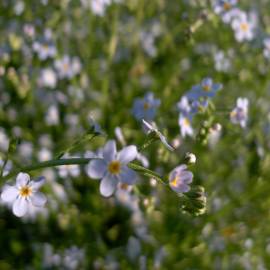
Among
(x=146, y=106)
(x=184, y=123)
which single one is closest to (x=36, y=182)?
(x=184, y=123)

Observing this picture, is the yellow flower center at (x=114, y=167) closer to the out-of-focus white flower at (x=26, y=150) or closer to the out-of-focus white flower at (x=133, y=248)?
the out-of-focus white flower at (x=133, y=248)

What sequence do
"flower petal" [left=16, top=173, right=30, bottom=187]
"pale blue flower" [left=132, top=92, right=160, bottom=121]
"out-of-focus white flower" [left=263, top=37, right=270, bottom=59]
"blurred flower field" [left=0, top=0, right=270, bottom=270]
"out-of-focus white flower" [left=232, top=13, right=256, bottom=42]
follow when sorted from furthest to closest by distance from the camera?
"out-of-focus white flower" [left=232, top=13, right=256, bottom=42], "out-of-focus white flower" [left=263, top=37, right=270, bottom=59], "blurred flower field" [left=0, top=0, right=270, bottom=270], "pale blue flower" [left=132, top=92, right=160, bottom=121], "flower petal" [left=16, top=173, right=30, bottom=187]

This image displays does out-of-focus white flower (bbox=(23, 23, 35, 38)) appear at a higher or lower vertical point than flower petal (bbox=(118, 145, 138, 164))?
higher

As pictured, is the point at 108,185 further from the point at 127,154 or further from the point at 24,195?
the point at 24,195

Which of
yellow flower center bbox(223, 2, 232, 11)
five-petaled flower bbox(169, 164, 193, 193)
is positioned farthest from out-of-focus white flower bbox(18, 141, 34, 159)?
five-petaled flower bbox(169, 164, 193, 193)

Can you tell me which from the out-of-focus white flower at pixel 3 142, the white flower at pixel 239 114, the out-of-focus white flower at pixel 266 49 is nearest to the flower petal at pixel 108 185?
the white flower at pixel 239 114

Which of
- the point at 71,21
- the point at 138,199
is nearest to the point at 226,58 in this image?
the point at 71,21

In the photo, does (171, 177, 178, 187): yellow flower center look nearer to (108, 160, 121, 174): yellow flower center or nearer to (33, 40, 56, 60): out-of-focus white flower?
(108, 160, 121, 174): yellow flower center
